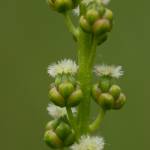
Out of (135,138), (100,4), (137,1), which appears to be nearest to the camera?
(100,4)

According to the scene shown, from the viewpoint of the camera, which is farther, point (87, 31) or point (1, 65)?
point (1, 65)

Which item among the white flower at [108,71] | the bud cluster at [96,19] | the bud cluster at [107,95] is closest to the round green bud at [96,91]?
the bud cluster at [107,95]

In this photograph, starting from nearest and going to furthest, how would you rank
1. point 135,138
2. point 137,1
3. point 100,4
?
point 100,4
point 135,138
point 137,1

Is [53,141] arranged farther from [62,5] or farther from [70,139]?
[62,5]

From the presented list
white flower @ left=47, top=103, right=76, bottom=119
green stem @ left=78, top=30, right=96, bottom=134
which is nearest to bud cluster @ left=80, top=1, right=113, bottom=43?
green stem @ left=78, top=30, right=96, bottom=134

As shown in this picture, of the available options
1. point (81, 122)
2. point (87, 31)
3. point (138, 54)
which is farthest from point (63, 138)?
point (138, 54)

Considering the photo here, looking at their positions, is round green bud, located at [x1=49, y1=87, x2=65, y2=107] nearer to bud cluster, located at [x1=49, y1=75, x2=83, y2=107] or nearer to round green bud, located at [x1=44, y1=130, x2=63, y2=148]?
bud cluster, located at [x1=49, y1=75, x2=83, y2=107]

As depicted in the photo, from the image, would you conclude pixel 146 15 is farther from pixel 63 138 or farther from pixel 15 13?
pixel 63 138
